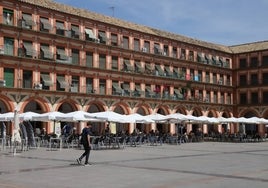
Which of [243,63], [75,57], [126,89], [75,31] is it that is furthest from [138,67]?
[243,63]

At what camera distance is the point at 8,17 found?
4250 centimetres

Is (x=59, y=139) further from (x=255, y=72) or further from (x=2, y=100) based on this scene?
(x=255, y=72)

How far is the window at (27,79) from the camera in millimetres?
43250

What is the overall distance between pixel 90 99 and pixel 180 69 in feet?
59.4

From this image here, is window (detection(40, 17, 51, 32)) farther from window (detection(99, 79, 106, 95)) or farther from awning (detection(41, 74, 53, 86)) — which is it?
window (detection(99, 79, 106, 95))

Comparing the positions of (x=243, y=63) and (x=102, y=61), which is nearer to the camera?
(x=102, y=61)

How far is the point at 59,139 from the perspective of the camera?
3025 cm

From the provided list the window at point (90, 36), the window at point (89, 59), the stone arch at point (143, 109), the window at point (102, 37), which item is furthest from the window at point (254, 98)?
the window at point (89, 59)

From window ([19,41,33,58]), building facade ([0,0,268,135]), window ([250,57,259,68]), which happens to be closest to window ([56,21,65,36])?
building facade ([0,0,268,135])

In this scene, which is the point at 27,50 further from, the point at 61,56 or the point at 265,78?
the point at 265,78

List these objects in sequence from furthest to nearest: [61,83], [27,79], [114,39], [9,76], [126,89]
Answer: [126,89] < [114,39] < [61,83] < [27,79] < [9,76]

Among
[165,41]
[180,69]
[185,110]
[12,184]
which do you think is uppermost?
[165,41]

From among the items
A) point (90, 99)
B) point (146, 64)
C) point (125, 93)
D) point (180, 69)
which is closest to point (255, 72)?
point (180, 69)

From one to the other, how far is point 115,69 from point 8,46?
14.6 m
